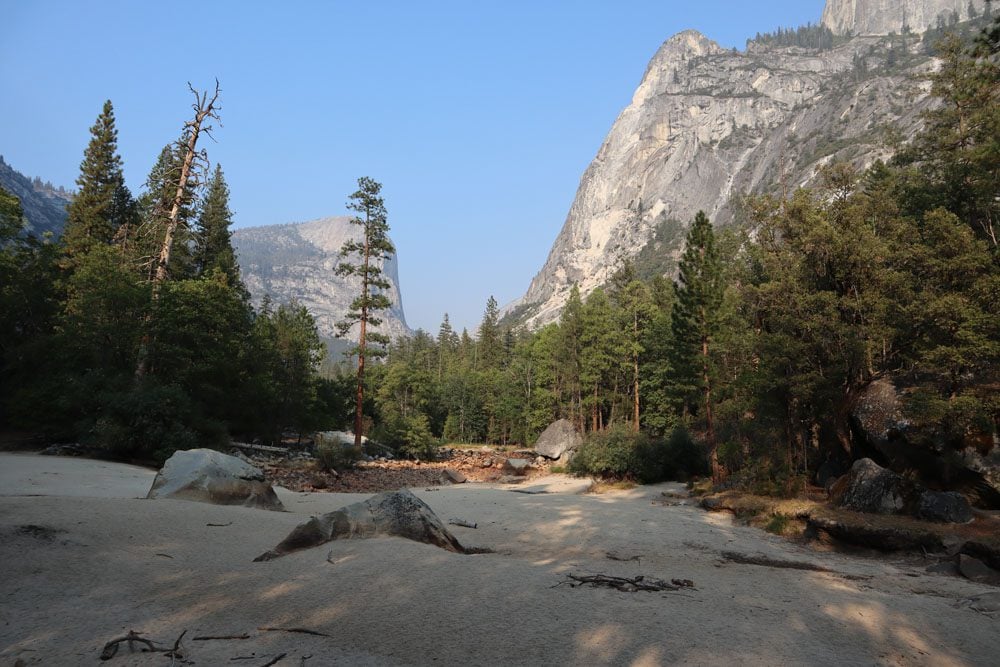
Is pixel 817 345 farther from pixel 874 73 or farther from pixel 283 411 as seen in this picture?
pixel 874 73

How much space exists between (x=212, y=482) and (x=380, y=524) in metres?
4.61

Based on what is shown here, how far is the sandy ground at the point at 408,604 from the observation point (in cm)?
396

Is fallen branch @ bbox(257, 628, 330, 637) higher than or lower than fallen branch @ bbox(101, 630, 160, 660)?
lower

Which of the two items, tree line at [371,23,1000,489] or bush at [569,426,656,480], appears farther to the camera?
bush at [569,426,656,480]

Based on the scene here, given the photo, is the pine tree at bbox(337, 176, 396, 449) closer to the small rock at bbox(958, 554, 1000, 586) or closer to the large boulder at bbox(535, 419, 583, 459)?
the large boulder at bbox(535, 419, 583, 459)

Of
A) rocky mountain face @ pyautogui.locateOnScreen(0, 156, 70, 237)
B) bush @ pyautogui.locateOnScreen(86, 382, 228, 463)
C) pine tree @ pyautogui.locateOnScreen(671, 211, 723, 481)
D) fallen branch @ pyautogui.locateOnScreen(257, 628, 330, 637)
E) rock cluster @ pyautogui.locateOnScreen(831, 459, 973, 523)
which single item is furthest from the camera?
rocky mountain face @ pyautogui.locateOnScreen(0, 156, 70, 237)

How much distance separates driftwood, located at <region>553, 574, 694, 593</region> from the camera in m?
5.76

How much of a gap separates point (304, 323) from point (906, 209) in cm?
3821

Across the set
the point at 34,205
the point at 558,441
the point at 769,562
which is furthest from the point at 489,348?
the point at 34,205

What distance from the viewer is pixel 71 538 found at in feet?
18.7

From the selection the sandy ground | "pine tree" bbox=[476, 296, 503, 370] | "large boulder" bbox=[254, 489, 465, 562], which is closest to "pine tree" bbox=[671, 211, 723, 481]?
the sandy ground

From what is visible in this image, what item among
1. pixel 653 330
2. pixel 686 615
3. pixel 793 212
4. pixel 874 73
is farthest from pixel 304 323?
pixel 874 73

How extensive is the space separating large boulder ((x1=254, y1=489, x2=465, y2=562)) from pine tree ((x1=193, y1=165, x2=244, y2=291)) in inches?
1390

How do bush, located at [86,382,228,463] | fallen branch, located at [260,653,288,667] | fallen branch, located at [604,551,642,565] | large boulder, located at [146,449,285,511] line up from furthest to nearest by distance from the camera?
1. bush, located at [86,382,228,463]
2. large boulder, located at [146,449,285,511]
3. fallen branch, located at [604,551,642,565]
4. fallen branch, located at [260,653,288,667]
